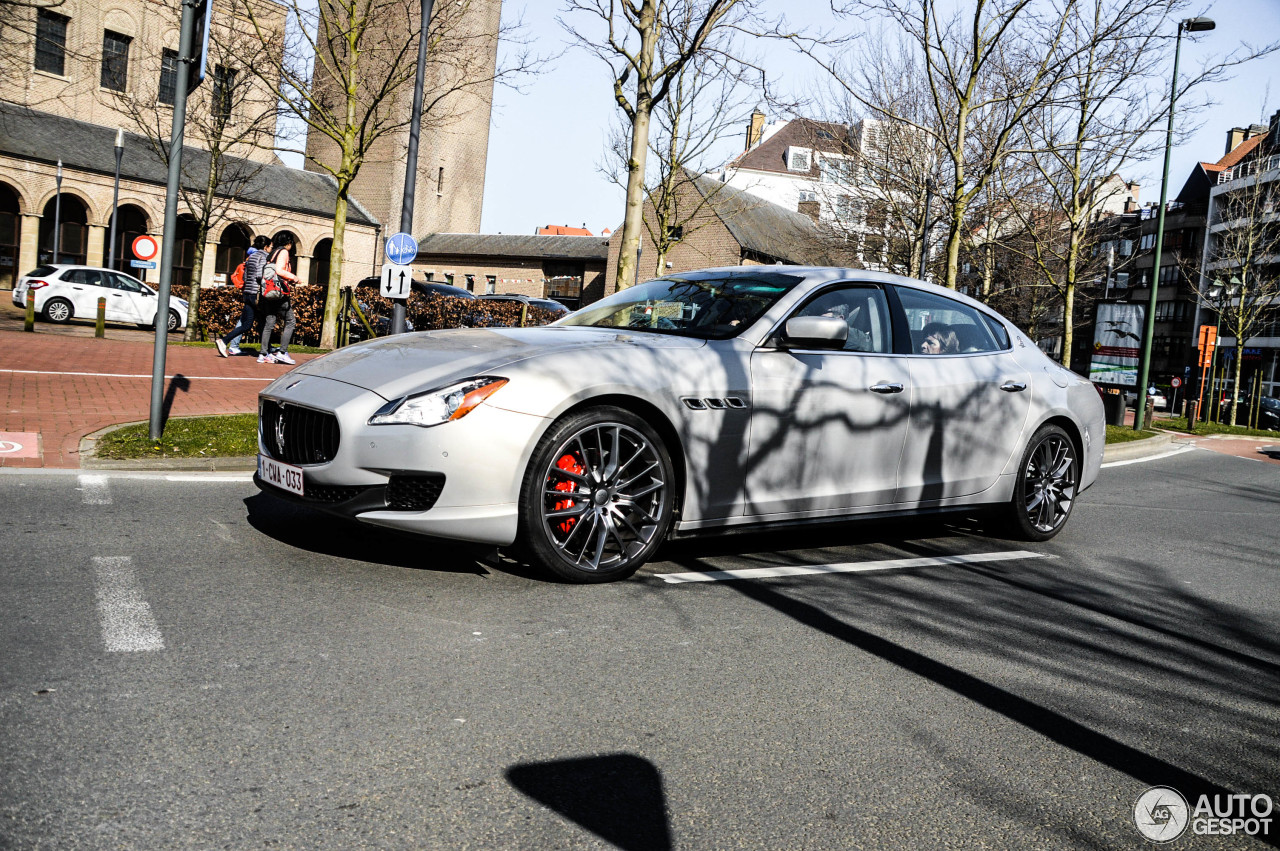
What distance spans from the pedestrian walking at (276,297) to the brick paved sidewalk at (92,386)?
12.0 inches

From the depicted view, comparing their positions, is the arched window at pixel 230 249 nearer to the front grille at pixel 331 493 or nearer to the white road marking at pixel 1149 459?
the white road marking at pixel 1149 459

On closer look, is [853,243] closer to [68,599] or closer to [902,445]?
[902,445]

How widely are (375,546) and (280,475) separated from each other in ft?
2.22

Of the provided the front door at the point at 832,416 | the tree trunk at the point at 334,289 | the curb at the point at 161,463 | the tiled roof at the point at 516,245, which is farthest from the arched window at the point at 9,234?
the front door at the point at 832,416

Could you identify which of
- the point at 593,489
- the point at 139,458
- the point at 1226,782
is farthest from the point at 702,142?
the point at 1226,782

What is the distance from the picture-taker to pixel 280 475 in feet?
16.1

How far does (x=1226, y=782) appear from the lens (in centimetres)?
319

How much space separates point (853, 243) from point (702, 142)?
34.4 ft

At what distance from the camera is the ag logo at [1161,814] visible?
9.24ft

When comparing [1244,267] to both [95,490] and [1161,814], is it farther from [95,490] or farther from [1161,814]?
[1161,814]

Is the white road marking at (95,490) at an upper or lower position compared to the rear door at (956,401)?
lower

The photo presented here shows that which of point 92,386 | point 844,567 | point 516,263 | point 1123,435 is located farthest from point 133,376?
point 516,263

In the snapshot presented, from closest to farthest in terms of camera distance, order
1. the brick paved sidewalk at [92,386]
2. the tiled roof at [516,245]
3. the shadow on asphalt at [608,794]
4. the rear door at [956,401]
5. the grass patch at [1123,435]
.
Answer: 1. the shadow on asphalt at [608,794]
2. the rear door at [956,401]
3. the brick paved sidewalk at [92,386]
4. the grass patch at [1123,435]
5. the tiled roof at [516,245]

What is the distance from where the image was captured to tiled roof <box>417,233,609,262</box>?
62.0 m
